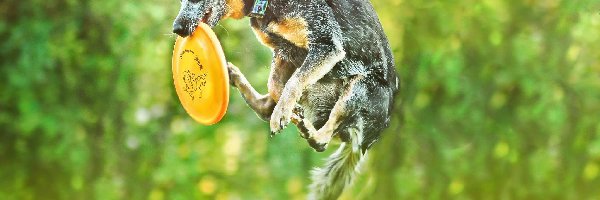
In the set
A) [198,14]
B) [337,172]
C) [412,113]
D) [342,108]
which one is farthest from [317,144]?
[412,113]

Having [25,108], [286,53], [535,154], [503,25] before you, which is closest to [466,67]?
[503,25]

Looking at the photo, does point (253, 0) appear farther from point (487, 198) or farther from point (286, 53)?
point (487, 198)

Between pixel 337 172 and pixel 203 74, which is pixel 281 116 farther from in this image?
pixel 337 172

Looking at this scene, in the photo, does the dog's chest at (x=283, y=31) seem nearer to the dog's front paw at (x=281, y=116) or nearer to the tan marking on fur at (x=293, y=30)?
the tan marking on fur at (x=293, y=30)

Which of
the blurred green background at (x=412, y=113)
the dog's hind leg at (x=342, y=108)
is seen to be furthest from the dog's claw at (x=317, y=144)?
the blurred green background at (x=412, y=113)

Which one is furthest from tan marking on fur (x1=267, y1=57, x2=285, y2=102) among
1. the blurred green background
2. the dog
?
the blurred green background

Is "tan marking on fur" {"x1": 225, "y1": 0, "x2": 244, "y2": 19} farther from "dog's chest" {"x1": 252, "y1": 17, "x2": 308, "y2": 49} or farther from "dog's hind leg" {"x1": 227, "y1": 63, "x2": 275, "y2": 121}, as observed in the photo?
"dog's hind leg" {"x1": 227, "y1": 63, "x2": 275, "y2": 121}
